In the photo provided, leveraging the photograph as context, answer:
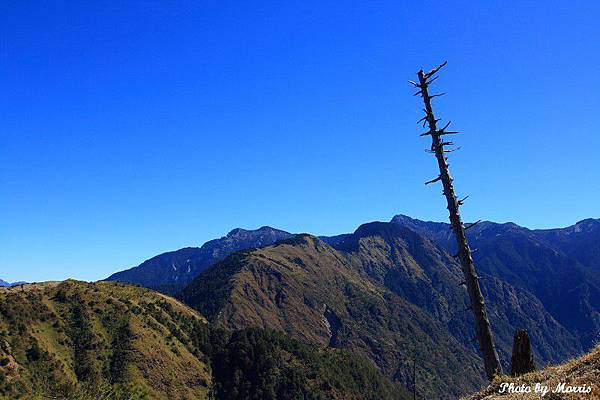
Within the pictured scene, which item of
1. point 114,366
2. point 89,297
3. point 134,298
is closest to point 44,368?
point 114,366

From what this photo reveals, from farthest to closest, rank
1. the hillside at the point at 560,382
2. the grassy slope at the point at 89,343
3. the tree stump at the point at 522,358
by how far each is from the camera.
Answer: the grassy slope at the point at 89,343
the tree stump at the point at 522,358
the hillside at the point at 560,382

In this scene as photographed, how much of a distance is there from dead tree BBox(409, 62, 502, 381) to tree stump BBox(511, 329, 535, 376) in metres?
1.59

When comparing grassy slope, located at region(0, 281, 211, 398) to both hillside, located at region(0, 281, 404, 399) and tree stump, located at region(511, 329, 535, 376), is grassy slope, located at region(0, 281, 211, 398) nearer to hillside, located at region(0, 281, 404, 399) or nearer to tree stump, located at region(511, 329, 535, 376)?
hillside, located at region(0, 281, 404, 399)

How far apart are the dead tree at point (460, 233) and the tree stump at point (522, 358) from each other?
159cm

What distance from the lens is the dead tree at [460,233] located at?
22141 mm

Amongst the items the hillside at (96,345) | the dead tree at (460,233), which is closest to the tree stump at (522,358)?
the dead tree at (460,233)

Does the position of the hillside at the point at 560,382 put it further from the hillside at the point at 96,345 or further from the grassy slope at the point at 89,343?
the hillside at the point at 96,345

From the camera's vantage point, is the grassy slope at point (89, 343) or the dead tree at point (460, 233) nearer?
the dead tree at point (460, 233)

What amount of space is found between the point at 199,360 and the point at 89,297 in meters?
49.7

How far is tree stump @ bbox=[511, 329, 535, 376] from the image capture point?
64.0ft

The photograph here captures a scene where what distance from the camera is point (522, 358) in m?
19.6

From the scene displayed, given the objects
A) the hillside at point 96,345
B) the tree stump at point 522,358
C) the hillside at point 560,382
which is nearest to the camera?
the hillside at point 560,382

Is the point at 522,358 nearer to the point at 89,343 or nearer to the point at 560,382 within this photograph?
the point at 560,382

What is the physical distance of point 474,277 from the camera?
75.1 feet
